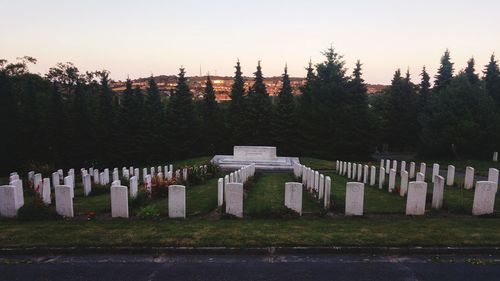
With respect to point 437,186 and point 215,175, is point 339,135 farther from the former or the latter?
point 437,186

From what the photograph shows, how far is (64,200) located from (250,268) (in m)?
5.93

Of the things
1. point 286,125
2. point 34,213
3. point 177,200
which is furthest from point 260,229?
point 286,125

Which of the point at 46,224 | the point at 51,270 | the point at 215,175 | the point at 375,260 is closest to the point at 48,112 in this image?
the point at 215,175

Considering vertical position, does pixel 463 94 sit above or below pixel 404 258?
above

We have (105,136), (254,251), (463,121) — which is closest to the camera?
(254,251)

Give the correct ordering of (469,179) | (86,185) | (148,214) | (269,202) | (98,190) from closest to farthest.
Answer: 1. (148,214)
2. (269,202)
3. (86,185)
4. (98,190)
5. (469,179)

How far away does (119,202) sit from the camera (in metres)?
10.1

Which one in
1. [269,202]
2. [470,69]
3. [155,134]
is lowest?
[155,134]

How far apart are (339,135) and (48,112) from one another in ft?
111

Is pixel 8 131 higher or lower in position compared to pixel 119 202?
lower

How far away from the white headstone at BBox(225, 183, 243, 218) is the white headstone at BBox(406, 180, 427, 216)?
464 centimetres

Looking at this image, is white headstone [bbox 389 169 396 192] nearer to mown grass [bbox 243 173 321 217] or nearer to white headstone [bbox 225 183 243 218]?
mown grass [bbox 243 173 321 217]

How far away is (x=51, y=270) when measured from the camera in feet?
22.3

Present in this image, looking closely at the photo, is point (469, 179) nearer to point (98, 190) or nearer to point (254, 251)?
point (254, 251)
